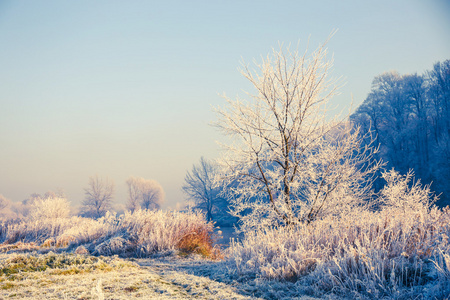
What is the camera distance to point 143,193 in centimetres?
5072

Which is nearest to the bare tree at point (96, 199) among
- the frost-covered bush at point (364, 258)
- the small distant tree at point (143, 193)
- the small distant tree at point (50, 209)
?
the small distant tree at point (143, 193)

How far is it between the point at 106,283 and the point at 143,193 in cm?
4911

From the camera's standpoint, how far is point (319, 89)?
8.95 meters

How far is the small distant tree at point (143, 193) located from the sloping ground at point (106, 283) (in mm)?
46417

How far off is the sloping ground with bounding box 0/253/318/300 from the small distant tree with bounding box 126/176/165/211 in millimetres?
46417

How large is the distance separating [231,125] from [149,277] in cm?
569

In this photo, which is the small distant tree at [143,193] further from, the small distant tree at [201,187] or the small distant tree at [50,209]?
the small distant tree at [50,209]

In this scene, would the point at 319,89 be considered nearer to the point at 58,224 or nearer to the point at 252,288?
the point at 252,288

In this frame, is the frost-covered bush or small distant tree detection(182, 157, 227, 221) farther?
small distant tree detection(182, 157, 227, 221)

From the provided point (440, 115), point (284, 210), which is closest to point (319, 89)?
point (284, 210)

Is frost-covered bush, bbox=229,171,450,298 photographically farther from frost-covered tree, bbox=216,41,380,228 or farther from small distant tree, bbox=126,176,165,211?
small distant tree, bbox=126,176,165,211

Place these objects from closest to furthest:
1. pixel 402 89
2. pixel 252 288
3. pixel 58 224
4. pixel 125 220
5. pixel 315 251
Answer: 1. pixel 252 288
2. pixel 315 251
3. pixel 125 220
4. pixel 58 224
5. pixel 402 89

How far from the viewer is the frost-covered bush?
359 centimetres

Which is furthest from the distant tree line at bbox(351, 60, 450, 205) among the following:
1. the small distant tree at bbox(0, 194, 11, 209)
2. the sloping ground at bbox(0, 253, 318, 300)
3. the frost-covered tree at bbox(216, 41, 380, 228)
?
the small distant tree at bbox(0, 194, 11, 209)
